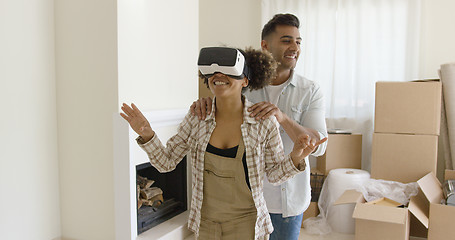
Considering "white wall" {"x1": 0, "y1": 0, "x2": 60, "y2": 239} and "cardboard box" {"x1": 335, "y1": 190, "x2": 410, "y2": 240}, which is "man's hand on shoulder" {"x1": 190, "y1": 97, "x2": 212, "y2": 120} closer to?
"white wall" {"x1": 0, "y1": 0, "x2": 60, "y2": 239}

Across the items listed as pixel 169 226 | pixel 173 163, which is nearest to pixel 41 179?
pixel 169 226

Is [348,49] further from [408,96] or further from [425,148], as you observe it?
[425,148]

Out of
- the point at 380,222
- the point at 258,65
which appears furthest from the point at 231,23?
the point at 258,65

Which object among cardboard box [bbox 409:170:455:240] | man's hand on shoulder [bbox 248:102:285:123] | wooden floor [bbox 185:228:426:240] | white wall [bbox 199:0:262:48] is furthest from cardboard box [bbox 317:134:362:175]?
man's hand on shoulder [bbox 248:102:285:123]

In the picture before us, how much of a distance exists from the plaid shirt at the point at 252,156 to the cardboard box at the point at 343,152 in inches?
93.0

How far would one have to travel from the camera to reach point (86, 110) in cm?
228

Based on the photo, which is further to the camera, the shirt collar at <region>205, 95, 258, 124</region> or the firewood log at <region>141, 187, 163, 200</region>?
the firewood log at <region>141, 187, 163, 200</region>

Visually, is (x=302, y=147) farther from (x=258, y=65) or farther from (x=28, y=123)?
(x=28, y=123)

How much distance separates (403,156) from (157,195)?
1883 millimetres

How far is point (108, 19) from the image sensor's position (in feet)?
7.08

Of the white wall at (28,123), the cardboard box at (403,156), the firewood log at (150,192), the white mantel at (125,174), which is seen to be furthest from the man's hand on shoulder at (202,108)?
the cardboard box at (403,156)

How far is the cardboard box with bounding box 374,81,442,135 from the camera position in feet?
9.85

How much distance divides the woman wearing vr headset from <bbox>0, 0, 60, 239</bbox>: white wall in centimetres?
119

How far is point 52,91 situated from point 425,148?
2.63 meters
